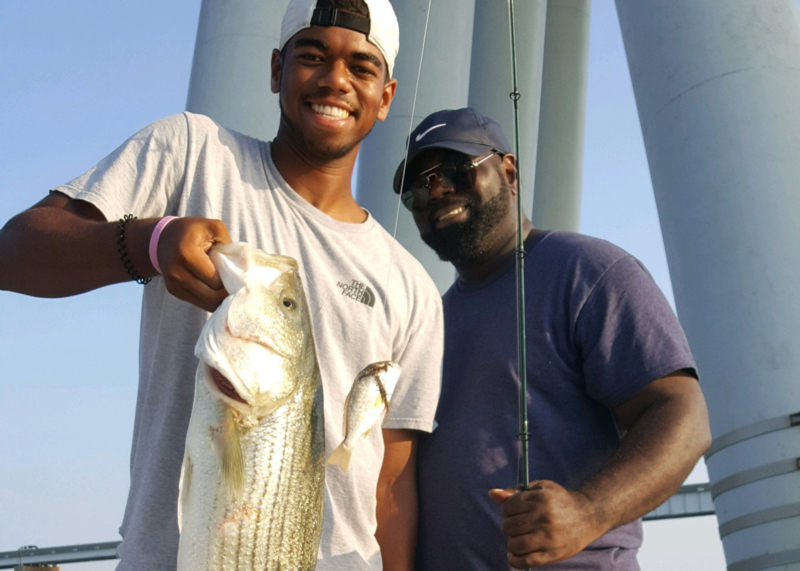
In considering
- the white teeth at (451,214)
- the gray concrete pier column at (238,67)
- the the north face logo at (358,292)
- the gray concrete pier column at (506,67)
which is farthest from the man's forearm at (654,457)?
the gray concrete pier column at (506,67)

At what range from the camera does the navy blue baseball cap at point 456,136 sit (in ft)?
15.1

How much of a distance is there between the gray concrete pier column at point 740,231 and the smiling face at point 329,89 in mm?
3917

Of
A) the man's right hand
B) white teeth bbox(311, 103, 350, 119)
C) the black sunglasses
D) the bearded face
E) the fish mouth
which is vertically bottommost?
the fish mouth

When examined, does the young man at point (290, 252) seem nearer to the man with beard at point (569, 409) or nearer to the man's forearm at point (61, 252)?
the man's forearm at point (61, 252)

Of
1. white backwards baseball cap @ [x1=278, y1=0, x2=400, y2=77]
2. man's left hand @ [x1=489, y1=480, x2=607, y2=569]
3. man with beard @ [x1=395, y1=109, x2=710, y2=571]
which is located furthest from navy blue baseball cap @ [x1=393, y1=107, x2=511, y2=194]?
man's left hand @ [x1=489, y1=480, x2=607, y2=569]

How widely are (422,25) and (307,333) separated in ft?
23.1

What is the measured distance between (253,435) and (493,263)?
9.06 feet

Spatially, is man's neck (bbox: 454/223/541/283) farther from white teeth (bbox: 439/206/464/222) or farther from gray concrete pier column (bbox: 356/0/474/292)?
gray concrete pier column (bbox: 356/0/474/292)

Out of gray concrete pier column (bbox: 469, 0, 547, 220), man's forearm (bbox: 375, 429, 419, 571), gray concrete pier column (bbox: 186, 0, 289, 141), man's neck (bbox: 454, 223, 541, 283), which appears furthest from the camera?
gray concrete pier column (bbox: 469, 0, 547, 220)

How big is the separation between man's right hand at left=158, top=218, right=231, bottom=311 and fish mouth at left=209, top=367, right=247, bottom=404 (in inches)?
Answer: 8.1

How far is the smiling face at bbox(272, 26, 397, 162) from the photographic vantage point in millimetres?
2943

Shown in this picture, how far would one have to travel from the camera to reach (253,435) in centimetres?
189

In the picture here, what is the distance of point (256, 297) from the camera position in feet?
6.40

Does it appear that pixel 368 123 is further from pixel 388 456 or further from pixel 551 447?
pixel 551 447
